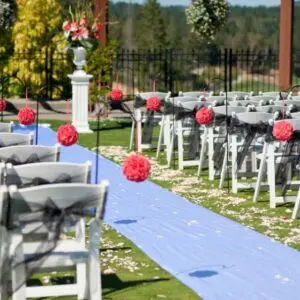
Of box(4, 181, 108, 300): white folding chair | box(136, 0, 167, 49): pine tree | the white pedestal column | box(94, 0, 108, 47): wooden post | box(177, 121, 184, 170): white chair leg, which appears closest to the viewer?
box(4, 181, 108, 300): white folding chair

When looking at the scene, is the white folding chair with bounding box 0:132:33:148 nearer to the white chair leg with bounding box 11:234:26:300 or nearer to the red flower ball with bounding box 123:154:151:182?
Result: the red flower ball with bounding box 123:154:151:182

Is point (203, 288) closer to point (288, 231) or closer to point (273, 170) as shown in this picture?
point (288, 231)

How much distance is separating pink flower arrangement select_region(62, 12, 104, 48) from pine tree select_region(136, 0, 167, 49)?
18476 mm

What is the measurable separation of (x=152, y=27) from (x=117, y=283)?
31.5 meters

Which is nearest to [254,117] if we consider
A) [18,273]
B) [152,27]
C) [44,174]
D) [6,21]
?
[44,174]

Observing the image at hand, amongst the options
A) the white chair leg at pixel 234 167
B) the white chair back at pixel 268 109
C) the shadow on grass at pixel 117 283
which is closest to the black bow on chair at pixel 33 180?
the shadow on grass at pixel 117 283

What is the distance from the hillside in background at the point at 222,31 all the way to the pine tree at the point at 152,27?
0.32ft

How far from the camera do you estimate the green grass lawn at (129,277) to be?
7.65 meters

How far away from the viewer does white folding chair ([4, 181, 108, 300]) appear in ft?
21.2

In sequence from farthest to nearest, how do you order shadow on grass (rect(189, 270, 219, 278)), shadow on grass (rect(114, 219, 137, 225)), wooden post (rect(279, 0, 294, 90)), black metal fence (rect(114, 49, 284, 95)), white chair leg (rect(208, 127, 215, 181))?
black metal fence (rect(114, 49, 284, 95)) < wooden post (rect(279, 0, 294, 90)) < white chair leg (rect(208, 127, 215, 181)) < shadow on grass (rect(114, 219, 137, 225)) < shadow on grass (rect(189, 270, 219, 278))

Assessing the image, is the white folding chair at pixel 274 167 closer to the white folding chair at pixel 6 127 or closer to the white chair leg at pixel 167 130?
the white folding chair at pixel 6 127

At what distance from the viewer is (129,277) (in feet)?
26.8

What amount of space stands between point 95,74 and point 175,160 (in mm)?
5682

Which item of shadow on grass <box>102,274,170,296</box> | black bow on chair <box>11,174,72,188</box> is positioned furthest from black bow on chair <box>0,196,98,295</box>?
shadow on grass <box>102,274,170,296</box>
